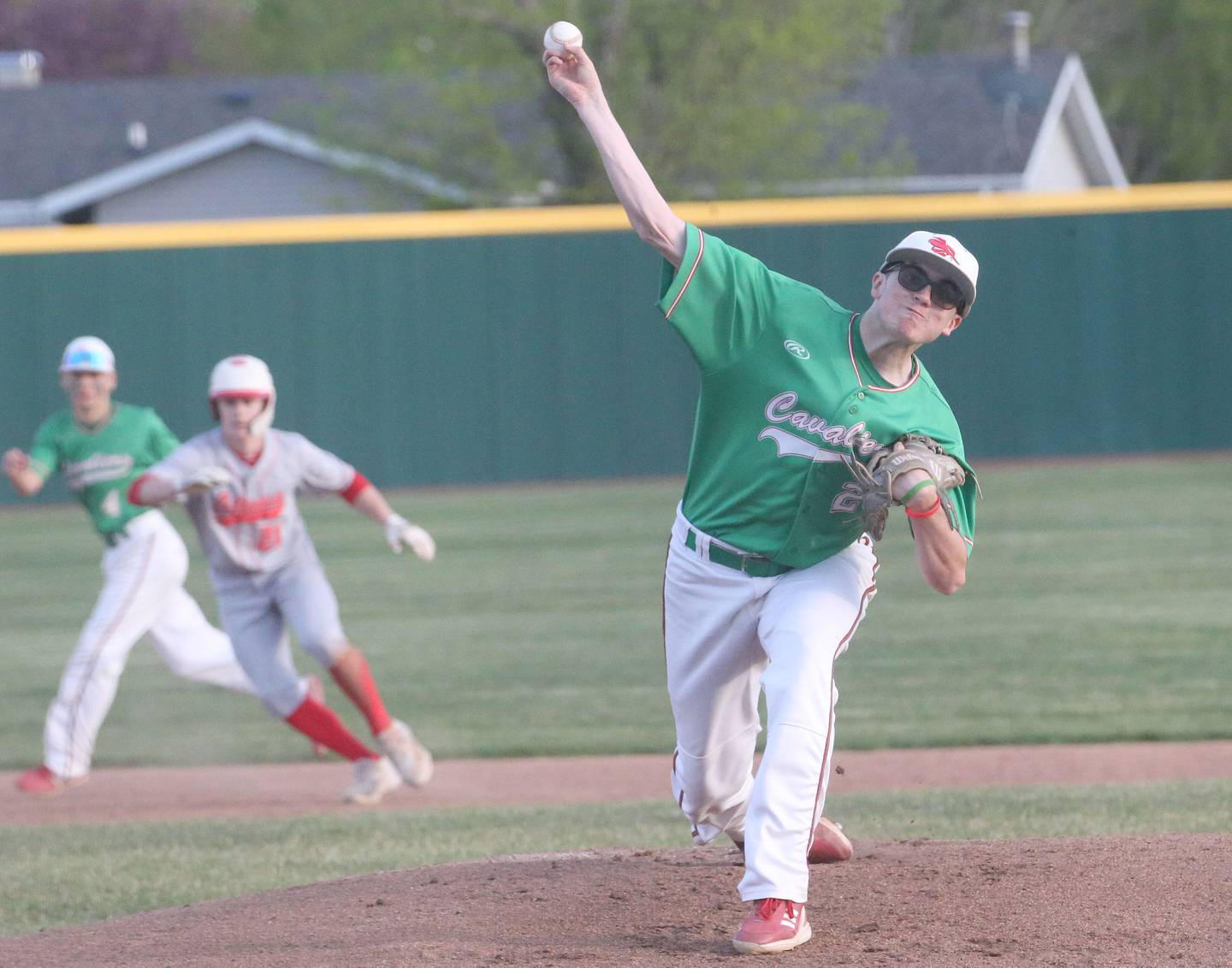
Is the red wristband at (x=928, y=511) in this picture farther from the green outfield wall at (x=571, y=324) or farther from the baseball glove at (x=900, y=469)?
the green outfield wall at (x=571, y=324)

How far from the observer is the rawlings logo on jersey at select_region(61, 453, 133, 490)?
832cm

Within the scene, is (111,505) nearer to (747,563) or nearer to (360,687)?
(360,687)

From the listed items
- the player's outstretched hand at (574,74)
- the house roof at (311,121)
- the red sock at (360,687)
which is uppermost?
the house roof at (311,121)

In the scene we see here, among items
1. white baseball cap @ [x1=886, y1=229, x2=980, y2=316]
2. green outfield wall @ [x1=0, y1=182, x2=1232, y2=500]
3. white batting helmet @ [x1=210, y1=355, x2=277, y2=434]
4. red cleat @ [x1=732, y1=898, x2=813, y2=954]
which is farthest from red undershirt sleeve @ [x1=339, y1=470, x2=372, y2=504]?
green outfield wall @ [x1=0, y1=182, x2=1232, y2=500]

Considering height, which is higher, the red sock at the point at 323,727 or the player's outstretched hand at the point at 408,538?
the player's outstretched hand at the point at 408,538

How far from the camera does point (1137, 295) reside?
19.1m

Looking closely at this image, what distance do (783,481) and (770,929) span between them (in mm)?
1142

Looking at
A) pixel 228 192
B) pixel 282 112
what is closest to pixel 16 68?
pixel 228 192

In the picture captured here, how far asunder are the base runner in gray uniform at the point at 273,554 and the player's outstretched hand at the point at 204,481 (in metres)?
0.12

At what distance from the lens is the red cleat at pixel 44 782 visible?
316 inches

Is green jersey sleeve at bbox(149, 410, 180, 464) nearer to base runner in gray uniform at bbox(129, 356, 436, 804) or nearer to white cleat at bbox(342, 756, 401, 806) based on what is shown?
base runner in gray uniform at bbox(129, 356, 436, 804)

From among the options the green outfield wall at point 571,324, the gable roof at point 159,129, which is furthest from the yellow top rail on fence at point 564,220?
the gable roof at point 159,129

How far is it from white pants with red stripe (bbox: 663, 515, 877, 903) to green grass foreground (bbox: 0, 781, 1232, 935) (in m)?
1.59

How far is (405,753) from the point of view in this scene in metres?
7.46
